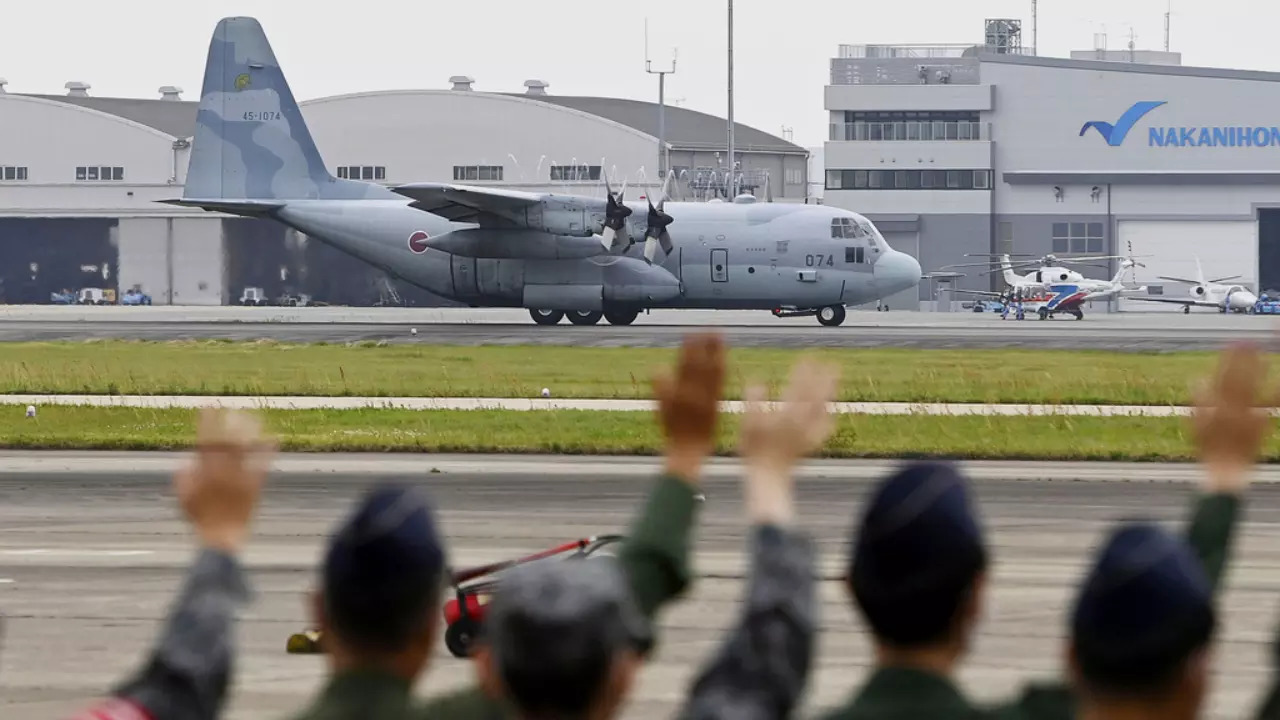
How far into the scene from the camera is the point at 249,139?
2089 inches

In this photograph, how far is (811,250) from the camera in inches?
1976

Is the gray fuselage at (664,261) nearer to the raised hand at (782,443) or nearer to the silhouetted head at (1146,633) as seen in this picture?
the raised hand at (782,443)

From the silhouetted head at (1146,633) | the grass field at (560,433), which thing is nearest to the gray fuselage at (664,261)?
the grass field at (560,433)

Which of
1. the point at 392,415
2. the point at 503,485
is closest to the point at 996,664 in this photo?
the point at 503,485

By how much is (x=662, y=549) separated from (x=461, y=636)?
21.2 feet

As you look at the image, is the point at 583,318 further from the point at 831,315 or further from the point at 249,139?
the point at 249,139

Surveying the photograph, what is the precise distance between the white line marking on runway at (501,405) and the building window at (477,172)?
2345 inches

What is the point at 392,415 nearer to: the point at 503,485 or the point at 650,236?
the point at 503,485

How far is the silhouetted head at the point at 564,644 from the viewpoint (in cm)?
300

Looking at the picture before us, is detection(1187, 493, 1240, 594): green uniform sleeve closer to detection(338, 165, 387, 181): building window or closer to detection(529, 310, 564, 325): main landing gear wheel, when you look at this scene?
detection(529, 310, 564, 325): main landing gear wheel

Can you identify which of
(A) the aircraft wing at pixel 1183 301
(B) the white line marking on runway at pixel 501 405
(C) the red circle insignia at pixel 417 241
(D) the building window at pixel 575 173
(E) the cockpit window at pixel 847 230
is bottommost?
(B) the white line marking on runway at pixel 501 405

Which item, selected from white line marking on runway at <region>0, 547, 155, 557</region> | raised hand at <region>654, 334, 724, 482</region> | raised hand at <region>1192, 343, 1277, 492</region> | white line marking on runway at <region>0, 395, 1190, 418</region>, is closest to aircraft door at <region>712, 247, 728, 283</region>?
white line marking on runway at <region>0, 395, 1190, 418</region>

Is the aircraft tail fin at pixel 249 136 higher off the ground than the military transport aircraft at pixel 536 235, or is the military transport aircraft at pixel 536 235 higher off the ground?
the aircraft tail fin at pixel 249 136

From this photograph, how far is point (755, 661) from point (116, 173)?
94.2 m
